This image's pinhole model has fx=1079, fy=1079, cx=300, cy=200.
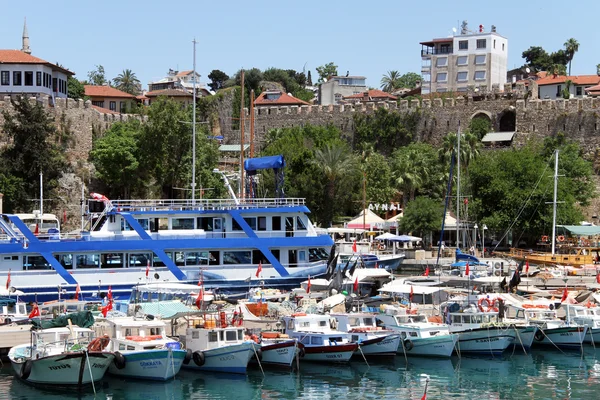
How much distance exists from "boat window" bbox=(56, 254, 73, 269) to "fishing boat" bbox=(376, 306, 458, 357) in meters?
13.3

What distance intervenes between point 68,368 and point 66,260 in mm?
12946

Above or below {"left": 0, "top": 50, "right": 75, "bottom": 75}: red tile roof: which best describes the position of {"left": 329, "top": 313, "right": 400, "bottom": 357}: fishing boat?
below

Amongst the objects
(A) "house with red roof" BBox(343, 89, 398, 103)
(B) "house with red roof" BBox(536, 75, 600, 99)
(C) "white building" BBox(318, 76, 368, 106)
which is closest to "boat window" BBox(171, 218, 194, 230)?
(B) "house with red roof" BBox(536, 75, 600, 99)

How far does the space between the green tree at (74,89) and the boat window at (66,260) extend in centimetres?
4638

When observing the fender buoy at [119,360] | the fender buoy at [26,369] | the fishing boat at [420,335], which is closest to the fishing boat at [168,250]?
the fishing boat at [420,335]

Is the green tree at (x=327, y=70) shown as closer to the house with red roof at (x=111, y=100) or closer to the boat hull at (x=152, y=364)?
the house with red roof at (x=111, y=100)

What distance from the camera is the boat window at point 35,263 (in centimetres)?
4128

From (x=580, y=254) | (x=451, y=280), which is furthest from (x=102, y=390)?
(x=580, y=254)

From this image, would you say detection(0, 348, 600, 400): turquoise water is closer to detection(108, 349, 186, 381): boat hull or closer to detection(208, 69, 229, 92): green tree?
detection(108, 349, 186, 381): boat hull

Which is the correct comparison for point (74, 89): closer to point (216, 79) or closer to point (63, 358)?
point (216, 79)

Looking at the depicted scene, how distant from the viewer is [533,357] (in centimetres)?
3544

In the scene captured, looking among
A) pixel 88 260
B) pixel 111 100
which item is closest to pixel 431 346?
pixel 88 260

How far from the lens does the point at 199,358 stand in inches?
1222

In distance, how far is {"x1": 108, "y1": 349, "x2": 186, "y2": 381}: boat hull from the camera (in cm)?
2983
